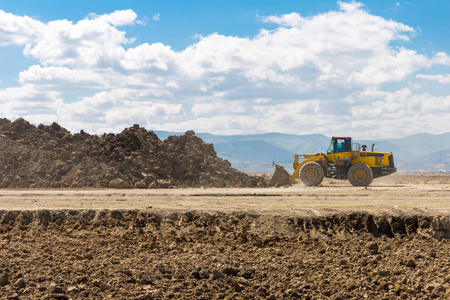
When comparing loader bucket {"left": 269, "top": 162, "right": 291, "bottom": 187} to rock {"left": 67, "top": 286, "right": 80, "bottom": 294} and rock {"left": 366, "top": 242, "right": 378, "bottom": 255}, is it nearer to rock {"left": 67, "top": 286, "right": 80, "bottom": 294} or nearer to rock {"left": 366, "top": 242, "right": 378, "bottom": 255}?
rock {"left": 366, "top": 242, "right": 378, "bottom": 255}

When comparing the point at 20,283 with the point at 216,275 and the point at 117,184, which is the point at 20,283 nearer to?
the point at 216,275

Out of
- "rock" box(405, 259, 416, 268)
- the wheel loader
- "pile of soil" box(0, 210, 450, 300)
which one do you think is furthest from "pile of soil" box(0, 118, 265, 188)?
"rock" box(405, 259, 416, 268)

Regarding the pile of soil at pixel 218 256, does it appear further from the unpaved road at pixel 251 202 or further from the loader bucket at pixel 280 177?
the loader bucket at pixel 280 177

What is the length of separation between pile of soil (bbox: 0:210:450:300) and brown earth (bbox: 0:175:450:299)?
0.07 feet

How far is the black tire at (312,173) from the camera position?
23922 millimetres

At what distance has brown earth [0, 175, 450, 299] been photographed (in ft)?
28.7

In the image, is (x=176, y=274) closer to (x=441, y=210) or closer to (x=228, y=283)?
(x=228, y=283)

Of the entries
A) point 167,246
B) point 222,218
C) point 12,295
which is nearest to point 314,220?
point 222,218

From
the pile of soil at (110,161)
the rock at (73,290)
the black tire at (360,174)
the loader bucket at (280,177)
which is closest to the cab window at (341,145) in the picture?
the black tire at (360,174)

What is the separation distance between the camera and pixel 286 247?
10.9 metres

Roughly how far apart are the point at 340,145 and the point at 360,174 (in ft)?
5.95

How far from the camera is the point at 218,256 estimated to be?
1012cm

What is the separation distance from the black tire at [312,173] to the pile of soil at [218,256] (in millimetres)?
11604

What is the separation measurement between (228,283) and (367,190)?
13.8m
